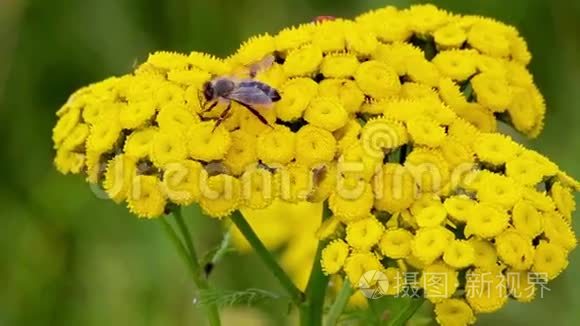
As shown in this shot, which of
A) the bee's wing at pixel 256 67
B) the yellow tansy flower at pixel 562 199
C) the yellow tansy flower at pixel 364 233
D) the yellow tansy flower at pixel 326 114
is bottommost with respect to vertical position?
the yellow tansy flower at pixel 364 233

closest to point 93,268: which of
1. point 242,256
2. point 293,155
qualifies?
point 242,256

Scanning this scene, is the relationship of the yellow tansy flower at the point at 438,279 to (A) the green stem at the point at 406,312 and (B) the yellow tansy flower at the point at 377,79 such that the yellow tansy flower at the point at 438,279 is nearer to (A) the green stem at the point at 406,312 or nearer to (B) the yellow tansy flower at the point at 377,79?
(A) the green stem at the point at 406,312

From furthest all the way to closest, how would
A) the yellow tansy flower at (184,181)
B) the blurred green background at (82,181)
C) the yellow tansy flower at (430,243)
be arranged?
the blurred green background at (82,181), the yellow tansy flower at (184,181), the yellow tansy flower at (430,243)

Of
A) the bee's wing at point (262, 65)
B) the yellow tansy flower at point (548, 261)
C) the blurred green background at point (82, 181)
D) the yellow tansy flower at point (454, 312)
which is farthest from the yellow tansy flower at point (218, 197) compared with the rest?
the blurred green background at point (82, 181)

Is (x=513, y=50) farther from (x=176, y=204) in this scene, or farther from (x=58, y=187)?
(x=58, y=187)

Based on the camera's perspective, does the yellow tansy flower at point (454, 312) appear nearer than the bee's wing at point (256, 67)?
Yes

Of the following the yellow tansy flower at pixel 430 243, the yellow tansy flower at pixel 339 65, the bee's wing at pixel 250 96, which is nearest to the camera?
the yellow tansy flower at pixel 430 243

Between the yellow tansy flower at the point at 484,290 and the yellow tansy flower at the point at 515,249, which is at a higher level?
the yellow tansy flower at the point at 515,249
